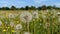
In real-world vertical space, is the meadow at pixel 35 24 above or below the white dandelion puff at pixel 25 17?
below

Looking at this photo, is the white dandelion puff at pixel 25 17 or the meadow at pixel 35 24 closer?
the white dandelion puff at pixel 25 17

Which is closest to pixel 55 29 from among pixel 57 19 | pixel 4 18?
pixel 57 19

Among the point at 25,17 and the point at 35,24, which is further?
the point at 35,24

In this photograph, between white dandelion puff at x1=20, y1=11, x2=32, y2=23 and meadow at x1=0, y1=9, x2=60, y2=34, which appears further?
meadow at x1=0, y1=9, x2=60, y2=34

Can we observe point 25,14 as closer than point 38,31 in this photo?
Yes

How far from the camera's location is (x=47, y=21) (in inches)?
66.5

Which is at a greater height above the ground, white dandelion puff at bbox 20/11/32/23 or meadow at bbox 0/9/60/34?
white dandelion puff at bbox 20/11/32/23

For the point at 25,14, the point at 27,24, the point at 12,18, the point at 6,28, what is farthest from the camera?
the point at 6,28

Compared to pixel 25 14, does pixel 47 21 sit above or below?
below

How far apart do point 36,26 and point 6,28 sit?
0.34m

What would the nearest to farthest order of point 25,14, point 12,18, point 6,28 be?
1. point 25,14
2. point 12,18
3. point 6,28

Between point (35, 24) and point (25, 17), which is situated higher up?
point (25, 17)

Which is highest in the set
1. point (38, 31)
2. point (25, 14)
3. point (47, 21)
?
point (25, 14)

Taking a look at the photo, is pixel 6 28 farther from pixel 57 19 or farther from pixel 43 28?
pixel 57 19
